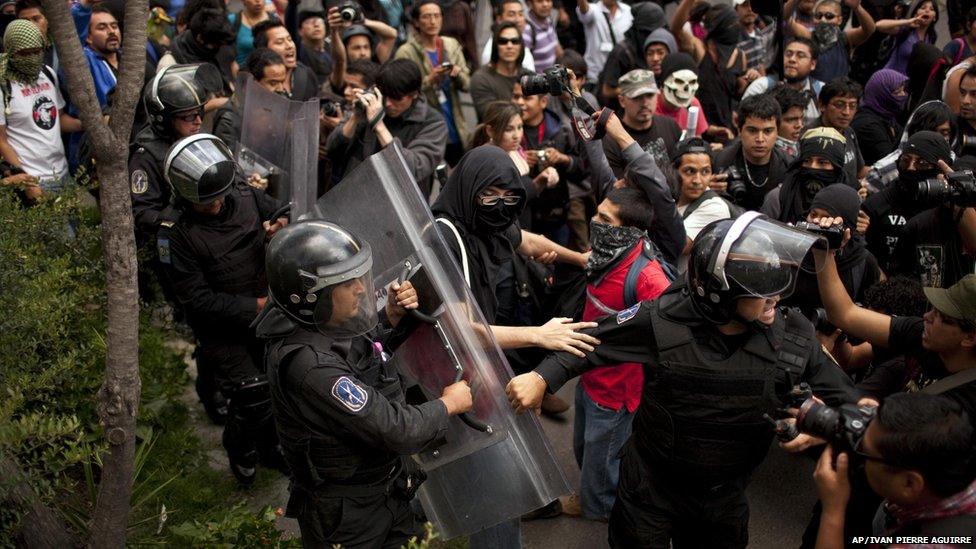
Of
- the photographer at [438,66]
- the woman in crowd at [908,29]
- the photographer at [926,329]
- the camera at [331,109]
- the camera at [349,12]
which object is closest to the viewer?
the photographer at [926,329]

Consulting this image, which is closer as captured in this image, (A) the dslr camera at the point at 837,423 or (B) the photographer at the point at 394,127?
(A) the dslr camera at the point at 837,423

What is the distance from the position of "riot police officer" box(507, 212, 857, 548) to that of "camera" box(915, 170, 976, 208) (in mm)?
1551

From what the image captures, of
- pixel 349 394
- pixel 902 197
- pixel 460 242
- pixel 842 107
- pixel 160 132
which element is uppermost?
pixel 349 394

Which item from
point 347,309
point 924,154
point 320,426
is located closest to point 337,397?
point 320,426

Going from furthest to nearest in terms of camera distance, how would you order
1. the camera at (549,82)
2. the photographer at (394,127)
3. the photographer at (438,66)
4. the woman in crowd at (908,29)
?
the woman in crowd at (908,29), the photographer at (438,66), the photographer at (394,127), the camera at (549,82)

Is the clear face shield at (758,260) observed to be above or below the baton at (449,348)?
above

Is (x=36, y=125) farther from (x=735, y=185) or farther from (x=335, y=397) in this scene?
(x=735, y=185)

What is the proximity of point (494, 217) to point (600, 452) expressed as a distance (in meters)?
1.22

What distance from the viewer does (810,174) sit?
5.16 meters

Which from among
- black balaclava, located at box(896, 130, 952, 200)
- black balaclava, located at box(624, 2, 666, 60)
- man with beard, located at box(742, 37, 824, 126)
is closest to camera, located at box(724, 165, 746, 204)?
black balaclava, located at box(896, 130, 952, 200)

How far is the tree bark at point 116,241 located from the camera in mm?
2947

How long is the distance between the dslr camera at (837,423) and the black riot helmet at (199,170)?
290 cm

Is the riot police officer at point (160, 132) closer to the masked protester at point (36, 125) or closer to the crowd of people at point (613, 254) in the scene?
the crowd of people at point (613, 254)

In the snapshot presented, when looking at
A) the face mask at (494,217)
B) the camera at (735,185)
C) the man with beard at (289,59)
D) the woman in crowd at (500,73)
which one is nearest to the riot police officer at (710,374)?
the face mask at (494,217)
